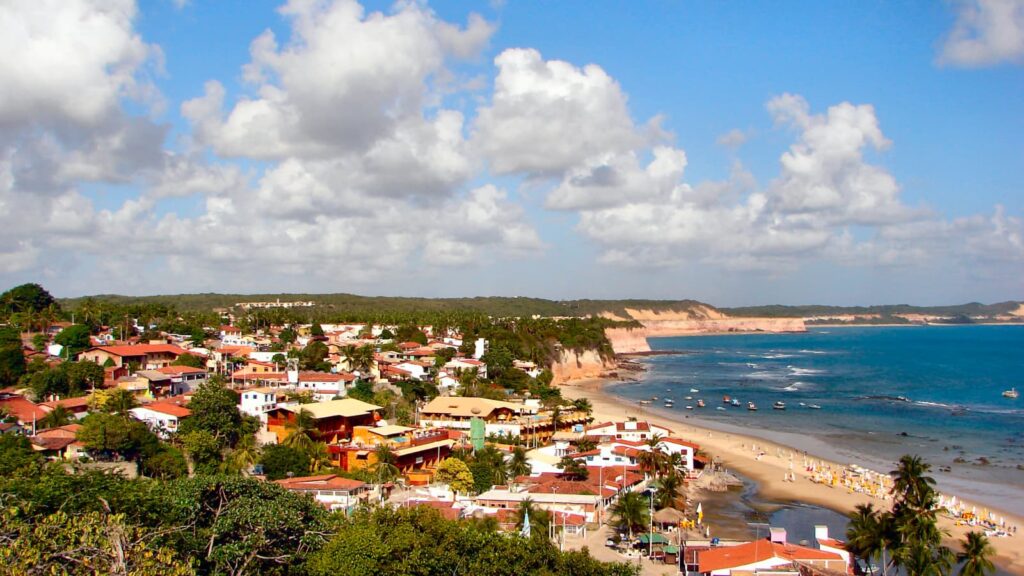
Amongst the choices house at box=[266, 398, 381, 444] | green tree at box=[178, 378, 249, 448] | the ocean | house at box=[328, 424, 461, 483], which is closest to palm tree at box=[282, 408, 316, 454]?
house at box=[266, 398, 381, 444]

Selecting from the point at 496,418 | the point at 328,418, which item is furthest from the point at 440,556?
the point at 496,418

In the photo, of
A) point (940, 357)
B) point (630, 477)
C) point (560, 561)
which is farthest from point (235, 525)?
point (940, 357)

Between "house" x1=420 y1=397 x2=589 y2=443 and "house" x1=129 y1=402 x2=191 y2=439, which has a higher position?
"house" x1=129 y1=402 x2=191 y2=439

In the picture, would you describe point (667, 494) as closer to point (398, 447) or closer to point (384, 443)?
point (398, 447)

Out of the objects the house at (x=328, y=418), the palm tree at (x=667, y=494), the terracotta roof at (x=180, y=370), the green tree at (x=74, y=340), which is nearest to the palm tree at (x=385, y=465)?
the house at (x=328, y=418)

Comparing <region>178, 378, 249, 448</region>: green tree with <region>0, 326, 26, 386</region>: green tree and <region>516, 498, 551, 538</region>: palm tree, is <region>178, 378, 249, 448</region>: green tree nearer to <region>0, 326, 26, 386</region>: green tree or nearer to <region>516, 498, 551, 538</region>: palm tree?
<region>0, 326, 26, 386</region>: green tree

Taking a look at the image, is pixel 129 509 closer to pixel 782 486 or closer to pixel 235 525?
pixel 235 525
